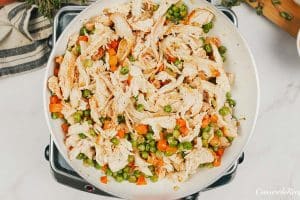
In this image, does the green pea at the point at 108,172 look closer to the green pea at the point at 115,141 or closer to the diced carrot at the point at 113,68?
the green pea at the point at 115,141

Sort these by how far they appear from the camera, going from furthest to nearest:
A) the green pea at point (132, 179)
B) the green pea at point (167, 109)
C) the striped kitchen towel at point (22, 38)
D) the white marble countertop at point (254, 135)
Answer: the white marble countertop at point (254, 135) → the striped kitchen towel at point (22, 38) → the green pea at point (132, 179) → the green pea at point (167, 109)

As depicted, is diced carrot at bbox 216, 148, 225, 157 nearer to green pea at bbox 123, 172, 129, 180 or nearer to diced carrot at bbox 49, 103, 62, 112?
green pea at bbox 123, 172, 129, 180

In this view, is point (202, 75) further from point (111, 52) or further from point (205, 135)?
point (111, 52)

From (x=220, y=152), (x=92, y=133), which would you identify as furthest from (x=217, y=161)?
(x=92, y=133)

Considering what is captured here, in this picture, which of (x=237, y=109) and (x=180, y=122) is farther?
(x=237, y=109)

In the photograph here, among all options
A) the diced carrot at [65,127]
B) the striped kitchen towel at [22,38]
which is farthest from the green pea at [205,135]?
the striped kitchen towel at [22,38]

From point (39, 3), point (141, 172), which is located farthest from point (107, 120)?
point (39, 3)

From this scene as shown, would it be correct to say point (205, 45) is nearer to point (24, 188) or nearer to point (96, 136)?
point (96, 136)
